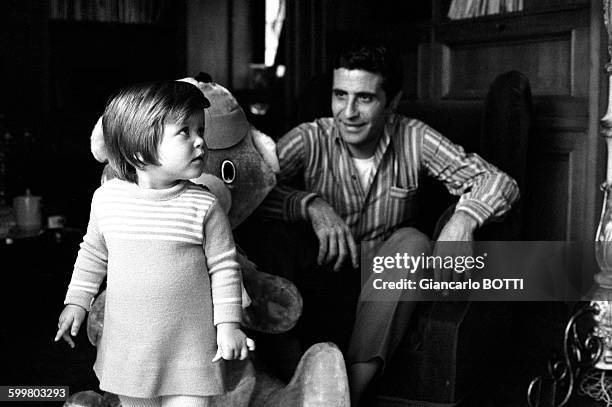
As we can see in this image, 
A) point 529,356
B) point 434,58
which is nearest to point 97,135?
point 529,356

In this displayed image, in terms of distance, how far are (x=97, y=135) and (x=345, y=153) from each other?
79 centimetres

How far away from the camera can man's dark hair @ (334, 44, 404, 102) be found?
226 cm

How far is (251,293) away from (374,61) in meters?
0.73

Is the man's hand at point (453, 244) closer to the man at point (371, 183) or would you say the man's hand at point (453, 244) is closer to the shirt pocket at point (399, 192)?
the man at point (371, 183)

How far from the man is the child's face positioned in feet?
2.33

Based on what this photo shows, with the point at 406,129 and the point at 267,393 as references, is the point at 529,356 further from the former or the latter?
the point at 267,393

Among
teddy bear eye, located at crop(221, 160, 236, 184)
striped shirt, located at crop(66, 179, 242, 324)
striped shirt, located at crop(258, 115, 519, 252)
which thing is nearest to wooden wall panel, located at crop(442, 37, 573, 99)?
striped shirt, located at crop(258, 115, 519, 252)

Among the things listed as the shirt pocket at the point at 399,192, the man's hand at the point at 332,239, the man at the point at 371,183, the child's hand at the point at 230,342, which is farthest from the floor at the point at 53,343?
the child's hand at the point at 230,342

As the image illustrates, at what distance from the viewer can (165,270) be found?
4.79 feet

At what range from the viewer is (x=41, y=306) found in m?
3.28

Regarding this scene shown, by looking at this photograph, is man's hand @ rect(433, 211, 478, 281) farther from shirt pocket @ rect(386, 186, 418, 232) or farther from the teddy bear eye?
the teddy bear eye

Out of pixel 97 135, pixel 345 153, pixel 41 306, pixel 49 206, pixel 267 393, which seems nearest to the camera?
pixel 97 135

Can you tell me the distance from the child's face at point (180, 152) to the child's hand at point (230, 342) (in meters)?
0.25

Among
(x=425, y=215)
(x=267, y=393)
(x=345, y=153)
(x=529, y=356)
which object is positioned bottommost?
(x=529, y=356)
